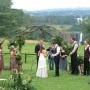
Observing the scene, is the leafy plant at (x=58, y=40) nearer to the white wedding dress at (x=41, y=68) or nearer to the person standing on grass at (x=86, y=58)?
the white wedding dress at (x=41, y=68)

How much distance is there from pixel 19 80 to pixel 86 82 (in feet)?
21.3

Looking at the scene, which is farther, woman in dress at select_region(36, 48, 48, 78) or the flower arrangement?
woman in dress at select_region(36, 48, 48, 78)

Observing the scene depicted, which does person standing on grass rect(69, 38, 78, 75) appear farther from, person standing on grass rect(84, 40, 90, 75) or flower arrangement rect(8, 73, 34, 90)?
flower arrangement rect(8, 73, 34, 90)

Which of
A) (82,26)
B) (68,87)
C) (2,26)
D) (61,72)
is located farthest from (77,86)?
(82,26)

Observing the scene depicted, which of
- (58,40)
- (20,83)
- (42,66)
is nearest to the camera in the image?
(20,83)

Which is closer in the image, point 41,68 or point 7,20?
point 41,68

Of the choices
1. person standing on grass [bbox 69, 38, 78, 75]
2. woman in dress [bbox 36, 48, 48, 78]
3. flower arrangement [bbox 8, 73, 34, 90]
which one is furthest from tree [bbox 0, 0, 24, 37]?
flower arrangement [bbox 8, 73, 34, 90]

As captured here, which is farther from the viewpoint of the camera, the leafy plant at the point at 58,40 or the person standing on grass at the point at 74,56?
the leafy plant at the point at 58,40

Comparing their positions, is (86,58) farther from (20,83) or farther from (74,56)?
(20,83)

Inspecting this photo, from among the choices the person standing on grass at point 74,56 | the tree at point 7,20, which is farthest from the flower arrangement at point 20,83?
the tree at point 7,20

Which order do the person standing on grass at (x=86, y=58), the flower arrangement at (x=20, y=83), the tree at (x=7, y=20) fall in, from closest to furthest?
1. the flower arrangement at (x=20, y=83)
2. the person standing on grass at (x=86, y=58)
3. the tree at (x=7, y=20)

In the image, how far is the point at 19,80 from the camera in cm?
1462

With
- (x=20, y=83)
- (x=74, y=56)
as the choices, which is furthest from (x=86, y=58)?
(x=20, y=83)

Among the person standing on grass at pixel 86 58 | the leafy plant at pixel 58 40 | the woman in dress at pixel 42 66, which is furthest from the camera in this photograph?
the leafy plant at pixel 58 40
